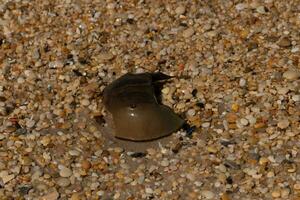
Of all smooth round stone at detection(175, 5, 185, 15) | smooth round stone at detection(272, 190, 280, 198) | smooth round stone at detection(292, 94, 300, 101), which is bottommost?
smooth round stone at detection(272, 190, 280, 198)

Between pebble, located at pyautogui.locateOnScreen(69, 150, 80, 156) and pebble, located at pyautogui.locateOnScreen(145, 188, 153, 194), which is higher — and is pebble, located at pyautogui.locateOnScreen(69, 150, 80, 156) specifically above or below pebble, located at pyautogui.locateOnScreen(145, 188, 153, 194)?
above

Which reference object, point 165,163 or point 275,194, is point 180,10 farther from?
point 275,194

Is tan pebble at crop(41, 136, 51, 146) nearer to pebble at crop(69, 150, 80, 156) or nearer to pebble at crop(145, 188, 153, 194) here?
pebble at crop(69, 150, 80, 156)

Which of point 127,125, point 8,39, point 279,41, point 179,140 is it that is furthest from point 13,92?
point 279,41

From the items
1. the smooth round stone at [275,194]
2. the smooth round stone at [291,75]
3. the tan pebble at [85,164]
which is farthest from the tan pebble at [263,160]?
the tan pebble at [85,164]

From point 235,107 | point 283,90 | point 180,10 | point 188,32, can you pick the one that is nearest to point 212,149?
point 235,107

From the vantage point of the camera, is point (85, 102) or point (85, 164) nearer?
point (85, 164)

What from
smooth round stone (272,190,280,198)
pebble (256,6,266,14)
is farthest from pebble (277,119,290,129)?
pebble (256,6,266,14)

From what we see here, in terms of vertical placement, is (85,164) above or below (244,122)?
below

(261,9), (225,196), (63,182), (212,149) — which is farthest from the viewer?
(261,9)
